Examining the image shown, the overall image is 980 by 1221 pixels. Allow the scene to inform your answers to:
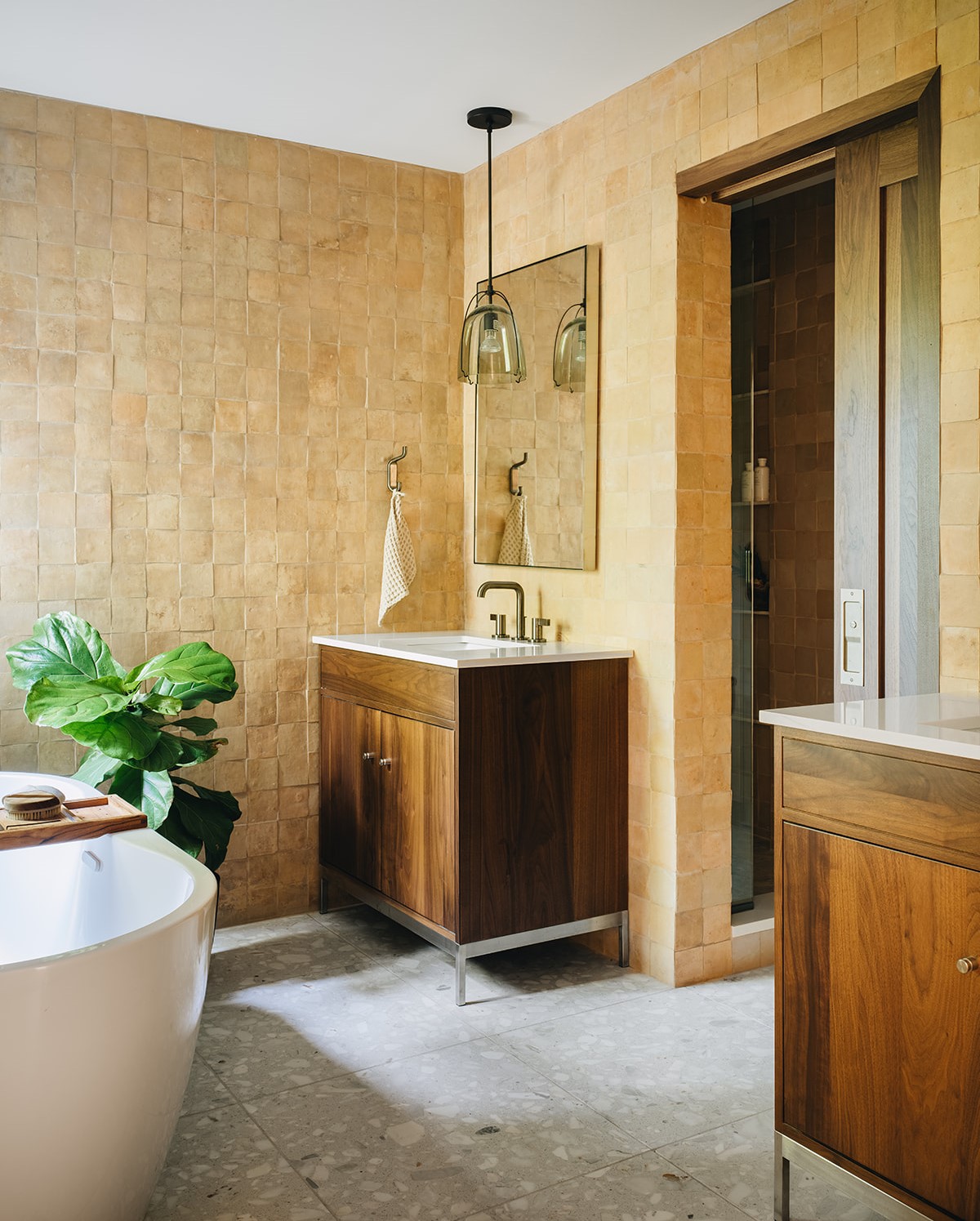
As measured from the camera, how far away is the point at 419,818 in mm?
3027

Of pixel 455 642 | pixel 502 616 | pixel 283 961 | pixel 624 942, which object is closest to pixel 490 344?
pixel 502 616

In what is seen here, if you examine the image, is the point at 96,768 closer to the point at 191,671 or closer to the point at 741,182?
the point at 191,671

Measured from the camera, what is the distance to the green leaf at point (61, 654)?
2.90m

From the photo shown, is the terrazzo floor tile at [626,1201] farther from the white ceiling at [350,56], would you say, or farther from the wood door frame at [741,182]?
the white ceiling at [350,56]

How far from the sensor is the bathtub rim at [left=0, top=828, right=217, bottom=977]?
1502 millimetres

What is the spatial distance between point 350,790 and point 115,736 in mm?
900

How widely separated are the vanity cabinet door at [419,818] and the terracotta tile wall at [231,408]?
1.81 ft

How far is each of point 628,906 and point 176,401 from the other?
2.08 m

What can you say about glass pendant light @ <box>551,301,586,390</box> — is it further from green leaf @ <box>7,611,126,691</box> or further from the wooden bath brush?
the wooden bath brush

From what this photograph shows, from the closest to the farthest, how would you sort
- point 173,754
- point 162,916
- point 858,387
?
point 162,916 < point 858,387 < point 173,754

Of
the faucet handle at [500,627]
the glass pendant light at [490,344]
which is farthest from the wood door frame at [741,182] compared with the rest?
the faucet handle at [500,627]

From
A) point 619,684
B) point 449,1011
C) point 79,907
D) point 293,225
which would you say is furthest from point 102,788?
point 293,225

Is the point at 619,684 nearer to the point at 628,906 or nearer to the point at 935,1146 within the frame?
the point at 628,906

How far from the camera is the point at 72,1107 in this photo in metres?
1.53
